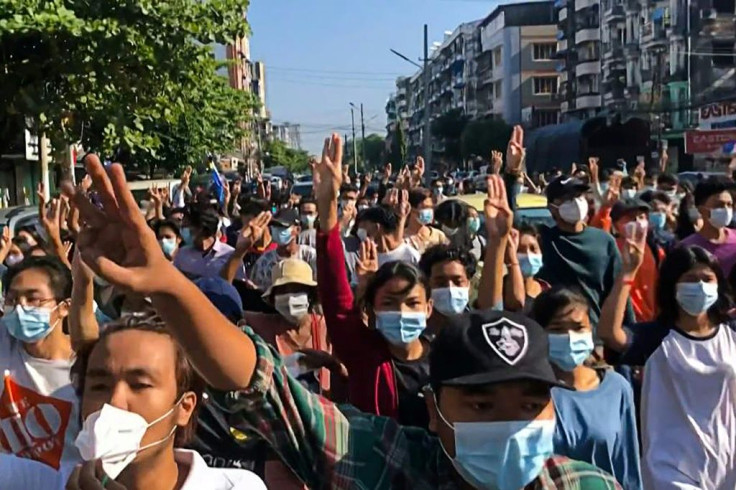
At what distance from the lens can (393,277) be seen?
3.84m

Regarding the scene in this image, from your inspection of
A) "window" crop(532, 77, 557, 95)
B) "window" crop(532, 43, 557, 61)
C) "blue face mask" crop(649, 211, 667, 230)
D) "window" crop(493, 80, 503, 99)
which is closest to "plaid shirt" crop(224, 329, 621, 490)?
"blue face mask" crop(649, 211, 667, 230)

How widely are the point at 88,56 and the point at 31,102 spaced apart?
71cm

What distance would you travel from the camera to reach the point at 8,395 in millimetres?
3463

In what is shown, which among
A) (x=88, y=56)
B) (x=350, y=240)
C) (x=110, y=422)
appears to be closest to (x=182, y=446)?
(x=110, y=422)

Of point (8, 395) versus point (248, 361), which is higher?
Result: point (248, 361)

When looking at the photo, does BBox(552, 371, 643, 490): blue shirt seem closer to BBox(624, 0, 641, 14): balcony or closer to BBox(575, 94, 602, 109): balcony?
BBox(624, 0, 641, 14): balcony

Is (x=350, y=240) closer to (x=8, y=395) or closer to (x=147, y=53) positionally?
(x=147, y=53)

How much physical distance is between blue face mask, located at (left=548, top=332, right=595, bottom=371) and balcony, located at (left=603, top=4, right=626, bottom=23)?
64315 millimetres

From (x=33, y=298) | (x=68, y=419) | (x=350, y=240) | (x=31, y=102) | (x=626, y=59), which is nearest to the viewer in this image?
(x=68, y=419)

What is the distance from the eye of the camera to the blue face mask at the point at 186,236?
7.43m

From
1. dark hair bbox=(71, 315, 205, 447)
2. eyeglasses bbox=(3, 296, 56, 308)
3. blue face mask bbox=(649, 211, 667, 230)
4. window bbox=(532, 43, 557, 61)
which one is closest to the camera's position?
dark hair bbox=(71, 315, 205, 447)

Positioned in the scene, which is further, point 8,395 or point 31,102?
point 31,102

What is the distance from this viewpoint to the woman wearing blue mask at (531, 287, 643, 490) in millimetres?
3281

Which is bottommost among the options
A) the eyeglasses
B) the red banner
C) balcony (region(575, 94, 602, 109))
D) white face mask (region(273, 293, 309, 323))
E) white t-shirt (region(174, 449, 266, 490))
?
white t-shirt (region(174, 449, 266, 490))
